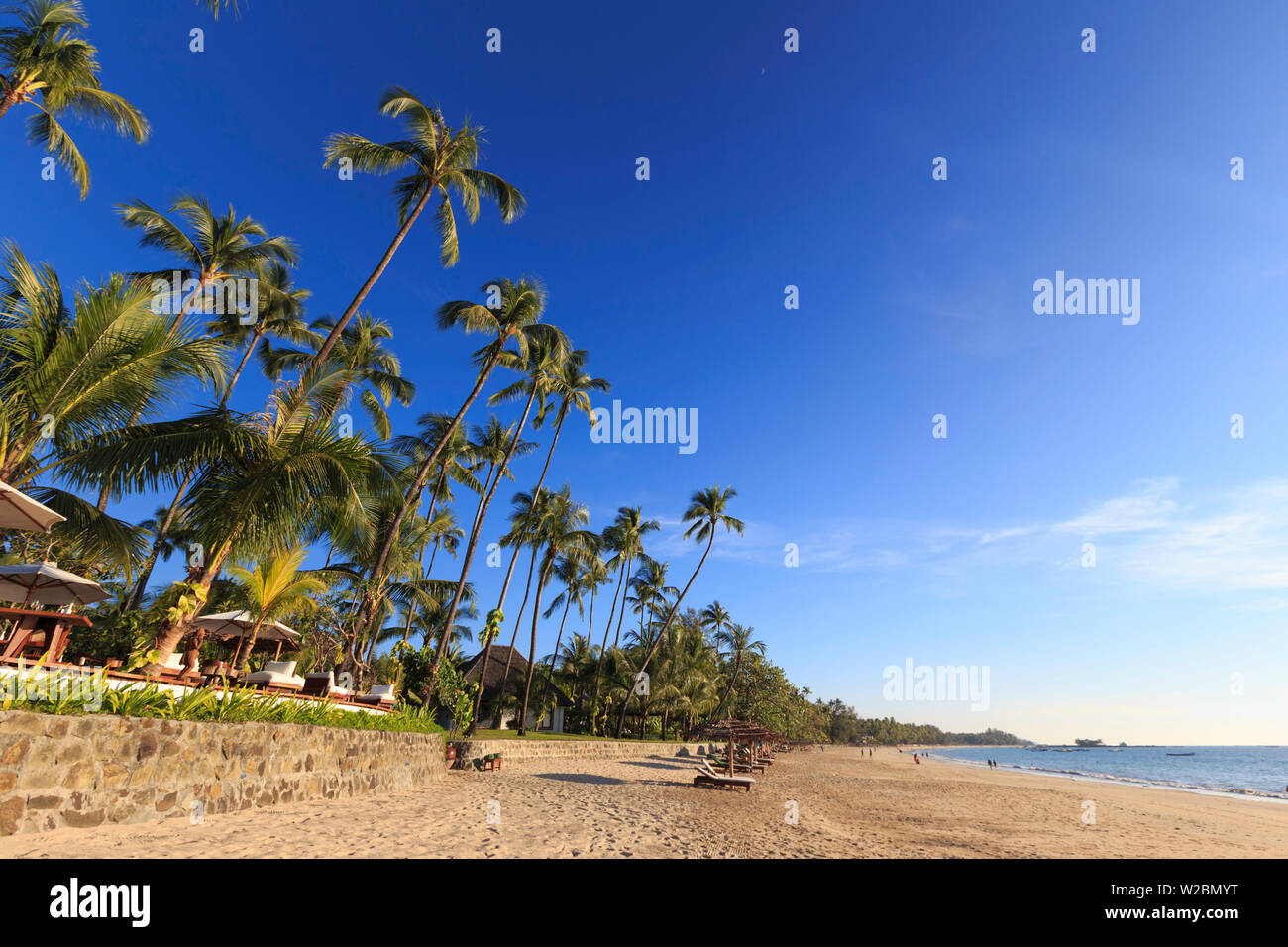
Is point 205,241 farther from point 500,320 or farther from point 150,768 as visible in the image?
point 150,768

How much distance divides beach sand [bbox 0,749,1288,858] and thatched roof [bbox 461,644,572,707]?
51.2ft

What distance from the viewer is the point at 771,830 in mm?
11523

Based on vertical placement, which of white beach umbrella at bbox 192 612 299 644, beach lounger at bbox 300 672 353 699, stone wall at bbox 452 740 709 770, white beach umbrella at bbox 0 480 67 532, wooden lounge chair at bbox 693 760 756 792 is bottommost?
stone wall at bbox 452 740 709 770

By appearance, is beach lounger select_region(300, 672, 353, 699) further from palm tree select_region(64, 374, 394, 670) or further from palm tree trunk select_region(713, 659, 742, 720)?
palm tree trunk select_region(713, 659, 742, 720)

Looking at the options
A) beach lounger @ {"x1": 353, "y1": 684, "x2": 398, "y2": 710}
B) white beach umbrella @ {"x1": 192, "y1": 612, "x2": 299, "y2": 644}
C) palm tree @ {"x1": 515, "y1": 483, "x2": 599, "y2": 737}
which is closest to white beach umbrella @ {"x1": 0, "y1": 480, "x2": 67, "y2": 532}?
white beach umbrella @ {"x1": 192, "y1": 612, "x2": 299, "y2": 644}

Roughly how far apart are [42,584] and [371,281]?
352 inches

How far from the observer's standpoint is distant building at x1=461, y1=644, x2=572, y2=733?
1458 inches

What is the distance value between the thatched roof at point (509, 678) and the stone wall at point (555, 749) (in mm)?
8463

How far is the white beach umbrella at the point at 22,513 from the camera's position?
685cm

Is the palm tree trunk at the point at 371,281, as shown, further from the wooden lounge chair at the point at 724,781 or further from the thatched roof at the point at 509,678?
the thatched roof at the point at 509,678

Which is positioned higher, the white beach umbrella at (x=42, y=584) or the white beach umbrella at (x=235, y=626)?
the white beach umbrella at (x=42, y=584)

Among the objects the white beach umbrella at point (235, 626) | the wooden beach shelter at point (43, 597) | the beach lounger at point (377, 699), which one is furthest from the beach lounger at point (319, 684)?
the wooden beach shelter at point (43, 597)
